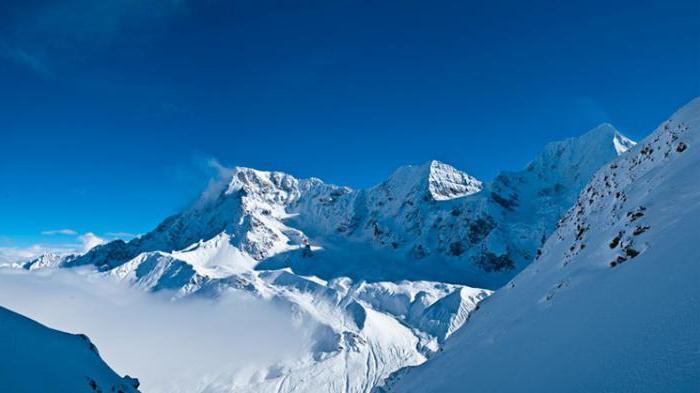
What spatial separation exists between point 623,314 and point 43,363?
866 inches

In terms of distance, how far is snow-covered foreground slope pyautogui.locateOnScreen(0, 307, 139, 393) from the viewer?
15.9 metres

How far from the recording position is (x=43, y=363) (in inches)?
738

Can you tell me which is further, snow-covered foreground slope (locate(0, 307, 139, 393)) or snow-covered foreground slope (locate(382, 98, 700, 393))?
snow-covered foreground slope (locate(0, 307, 139, 393))

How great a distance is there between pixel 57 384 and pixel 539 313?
66.1 feet

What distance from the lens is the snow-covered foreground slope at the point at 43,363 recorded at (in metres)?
15.9

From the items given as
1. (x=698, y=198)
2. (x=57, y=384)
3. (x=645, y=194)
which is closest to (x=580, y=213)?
(x=645, y=194)

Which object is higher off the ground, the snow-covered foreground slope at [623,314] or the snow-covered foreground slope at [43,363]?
the snow-covered foreground slope at [43,363]

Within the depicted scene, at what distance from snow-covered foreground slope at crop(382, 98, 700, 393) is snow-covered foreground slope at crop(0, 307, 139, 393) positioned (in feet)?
52.0

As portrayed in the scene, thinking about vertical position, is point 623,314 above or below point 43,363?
below

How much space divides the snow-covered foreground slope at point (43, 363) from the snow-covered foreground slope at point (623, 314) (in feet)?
52.0

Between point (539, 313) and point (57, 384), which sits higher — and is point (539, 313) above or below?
below

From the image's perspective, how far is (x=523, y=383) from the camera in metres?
12.1

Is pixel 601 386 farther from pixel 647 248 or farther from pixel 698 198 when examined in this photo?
pixel 698 198

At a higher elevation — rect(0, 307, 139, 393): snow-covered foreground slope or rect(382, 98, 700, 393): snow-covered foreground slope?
rect(0, 307, 139, 393): snow-covered foreground slope
